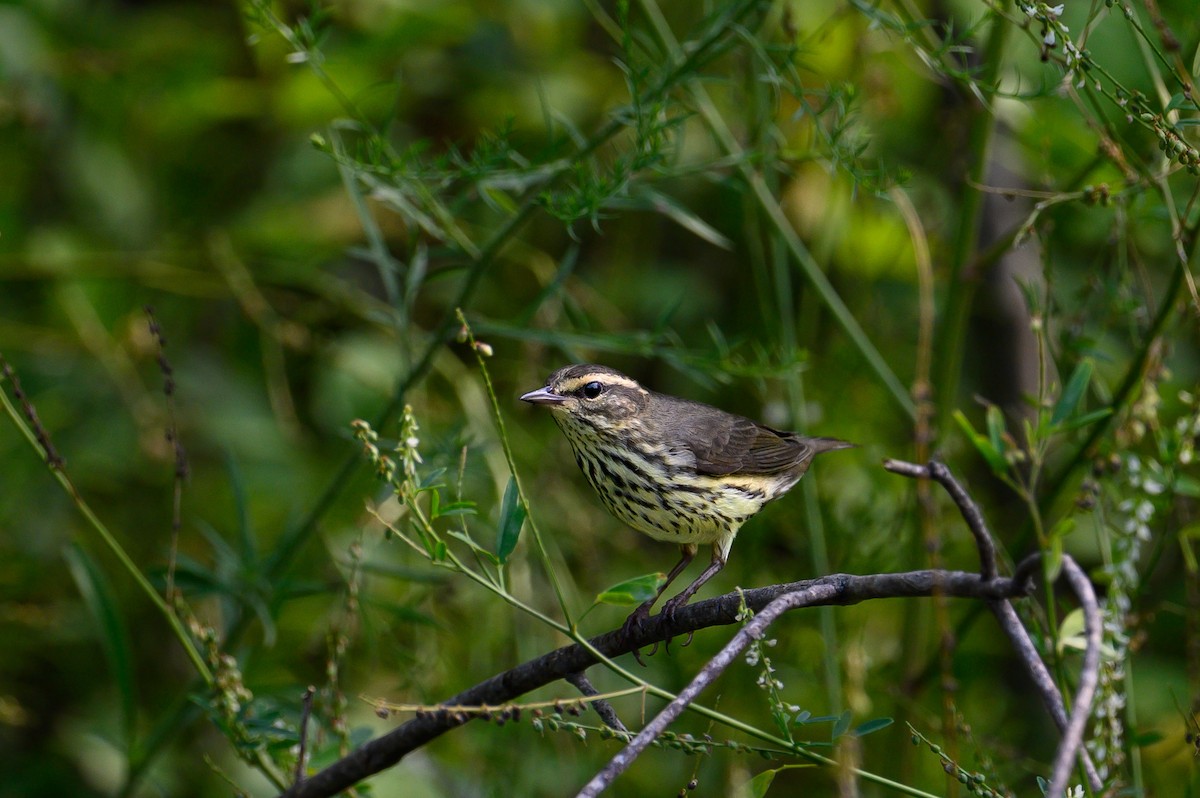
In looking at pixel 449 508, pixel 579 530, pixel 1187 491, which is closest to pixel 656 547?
pixel 579 530

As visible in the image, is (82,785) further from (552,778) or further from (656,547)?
(656,547)

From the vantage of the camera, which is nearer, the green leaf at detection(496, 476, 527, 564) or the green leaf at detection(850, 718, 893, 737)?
the green leaf at detection(850, 718, 893, 737)

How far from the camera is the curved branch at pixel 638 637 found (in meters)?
1.82

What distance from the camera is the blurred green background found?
375 cm

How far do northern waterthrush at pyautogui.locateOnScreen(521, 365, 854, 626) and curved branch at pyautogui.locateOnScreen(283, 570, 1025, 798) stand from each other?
727 mm

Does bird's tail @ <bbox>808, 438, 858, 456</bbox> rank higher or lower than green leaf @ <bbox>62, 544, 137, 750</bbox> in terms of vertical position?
higher

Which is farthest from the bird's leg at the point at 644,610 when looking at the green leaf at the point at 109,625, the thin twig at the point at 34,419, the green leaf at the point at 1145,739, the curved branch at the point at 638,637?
the green leaf at the point at 109,625

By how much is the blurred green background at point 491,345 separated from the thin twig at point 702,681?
139cm

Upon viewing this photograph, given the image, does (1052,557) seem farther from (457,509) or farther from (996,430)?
(457,509)

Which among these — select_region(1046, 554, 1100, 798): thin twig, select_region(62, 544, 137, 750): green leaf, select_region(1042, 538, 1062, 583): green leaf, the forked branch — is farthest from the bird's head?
select_region(1046, 554, 1100, 798): thin twig

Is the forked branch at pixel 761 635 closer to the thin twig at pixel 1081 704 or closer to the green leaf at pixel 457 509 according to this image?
the thin twig at pixel 1081 704

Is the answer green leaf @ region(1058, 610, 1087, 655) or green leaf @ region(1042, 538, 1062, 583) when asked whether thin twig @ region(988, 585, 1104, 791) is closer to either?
green leaf @ region(1042, 538, 1062, 583)

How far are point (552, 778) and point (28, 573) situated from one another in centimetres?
199

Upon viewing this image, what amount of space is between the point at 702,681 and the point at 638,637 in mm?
713
